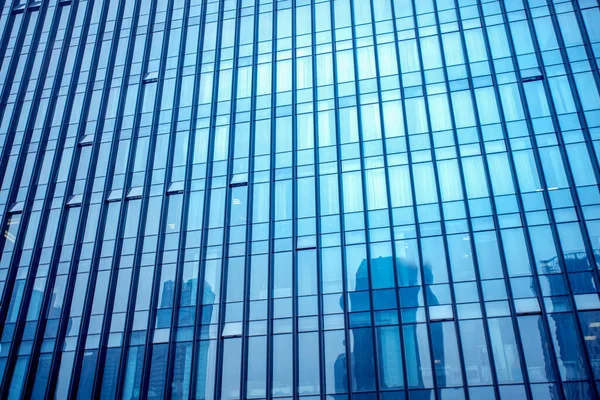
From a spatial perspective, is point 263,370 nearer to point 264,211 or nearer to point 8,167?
point 264,211

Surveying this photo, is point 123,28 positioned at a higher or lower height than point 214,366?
higher

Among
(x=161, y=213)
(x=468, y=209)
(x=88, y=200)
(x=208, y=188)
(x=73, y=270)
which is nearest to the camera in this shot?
(x=468, y=209)

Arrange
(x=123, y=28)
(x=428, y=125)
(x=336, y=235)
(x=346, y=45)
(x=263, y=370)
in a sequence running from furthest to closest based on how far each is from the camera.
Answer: (x=123, y=28) → (x=346, y=45) → (x=428, y=125) → (x=336, y=235) → (x=263, y=370)

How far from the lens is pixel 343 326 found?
22469mm

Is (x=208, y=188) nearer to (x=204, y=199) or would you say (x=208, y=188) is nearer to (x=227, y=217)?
(x=204, y=199)

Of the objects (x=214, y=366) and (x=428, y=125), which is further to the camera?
(x=428, y=125)

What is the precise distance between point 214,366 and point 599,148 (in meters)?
19.0

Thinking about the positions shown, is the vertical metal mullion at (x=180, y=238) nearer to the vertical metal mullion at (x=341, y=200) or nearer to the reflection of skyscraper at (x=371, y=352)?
the reflection of skyscraper at (x=371, y=352)

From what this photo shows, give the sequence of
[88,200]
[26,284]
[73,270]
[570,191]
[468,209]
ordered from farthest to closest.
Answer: [88,200]
[26,284]
[73,270]
[468,209]
[570,191]

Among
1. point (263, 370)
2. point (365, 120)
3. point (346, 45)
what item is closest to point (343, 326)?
point (263, 370)

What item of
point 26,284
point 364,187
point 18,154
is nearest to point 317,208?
point 364,187

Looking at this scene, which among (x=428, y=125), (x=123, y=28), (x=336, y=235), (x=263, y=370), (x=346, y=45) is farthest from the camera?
(x=123, y=28)

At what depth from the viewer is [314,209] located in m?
25.3

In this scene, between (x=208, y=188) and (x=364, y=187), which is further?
(x=208, y=188)
